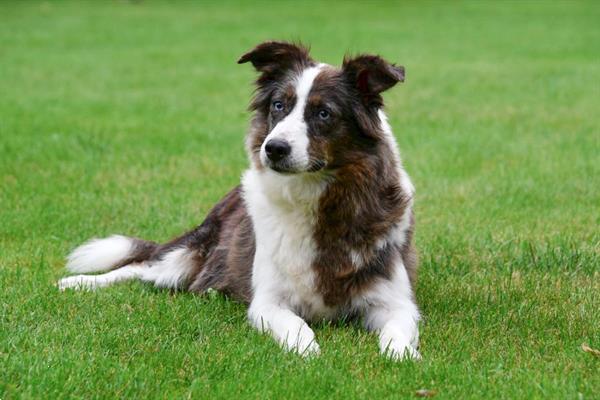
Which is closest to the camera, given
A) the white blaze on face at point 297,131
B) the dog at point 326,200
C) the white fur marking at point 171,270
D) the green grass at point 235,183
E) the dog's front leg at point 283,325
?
the green grass at point 235,183

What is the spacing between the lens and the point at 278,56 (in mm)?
5969

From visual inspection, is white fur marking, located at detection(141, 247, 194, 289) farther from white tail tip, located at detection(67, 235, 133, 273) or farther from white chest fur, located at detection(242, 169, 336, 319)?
white chest fur, located at detection(242, 169, 336, 319)

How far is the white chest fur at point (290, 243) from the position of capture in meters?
5.82

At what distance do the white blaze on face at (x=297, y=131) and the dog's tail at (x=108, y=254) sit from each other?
208 cm

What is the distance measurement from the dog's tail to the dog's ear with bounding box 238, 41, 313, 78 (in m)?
1.90

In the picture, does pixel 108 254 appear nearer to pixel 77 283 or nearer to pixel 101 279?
pixel 101 279

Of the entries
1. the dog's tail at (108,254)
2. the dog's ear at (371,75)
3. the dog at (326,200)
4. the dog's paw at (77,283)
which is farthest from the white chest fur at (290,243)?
the dog's tail at (108,254)

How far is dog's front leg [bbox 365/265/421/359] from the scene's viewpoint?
5.48 m

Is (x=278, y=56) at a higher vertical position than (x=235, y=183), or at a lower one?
higher

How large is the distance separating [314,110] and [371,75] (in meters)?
0.40

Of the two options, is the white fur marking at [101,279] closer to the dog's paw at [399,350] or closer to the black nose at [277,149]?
the black nose at [277,149]

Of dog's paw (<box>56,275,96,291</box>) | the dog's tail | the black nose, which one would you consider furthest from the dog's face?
the dog's tail

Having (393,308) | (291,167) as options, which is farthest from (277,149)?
(393,308)

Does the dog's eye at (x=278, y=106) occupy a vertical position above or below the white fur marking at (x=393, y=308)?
above
